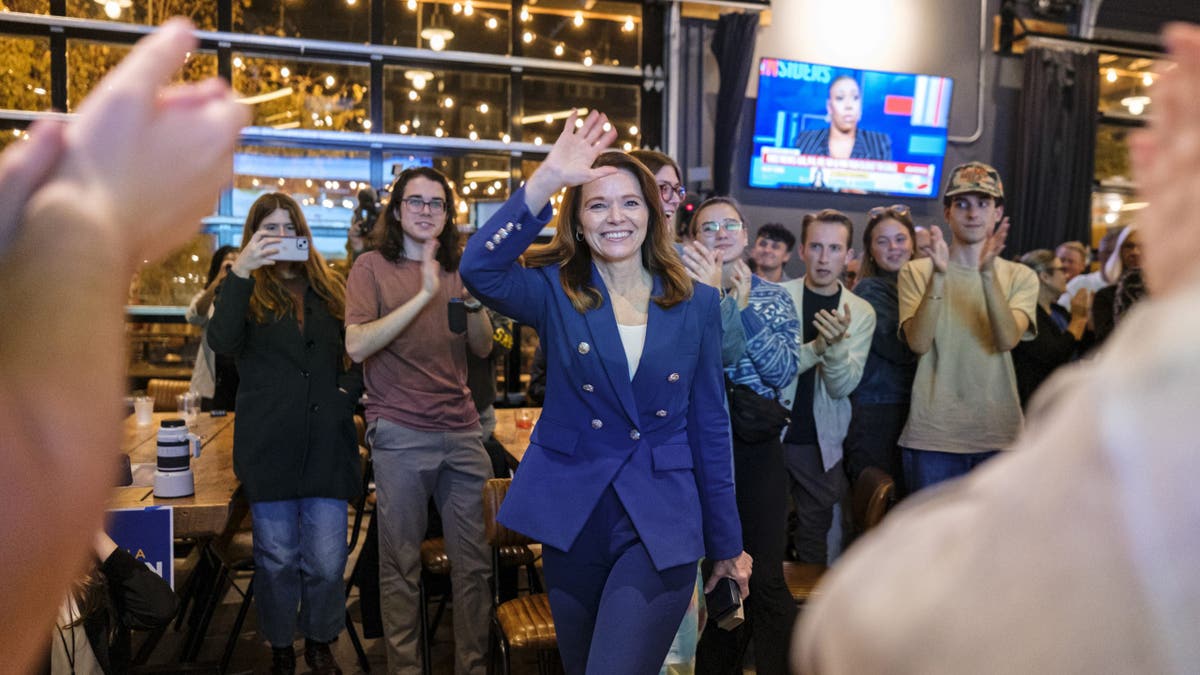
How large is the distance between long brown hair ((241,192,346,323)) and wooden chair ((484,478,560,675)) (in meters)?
1.09

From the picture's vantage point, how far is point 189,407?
4.72 m

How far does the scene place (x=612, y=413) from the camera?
2355 mm

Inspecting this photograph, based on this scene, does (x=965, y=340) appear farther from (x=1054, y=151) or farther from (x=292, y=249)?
(x=1054, y=151)

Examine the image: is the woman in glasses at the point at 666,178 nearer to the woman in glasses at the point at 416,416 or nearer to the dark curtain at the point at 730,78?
the woman in glasses at the point at 416,416

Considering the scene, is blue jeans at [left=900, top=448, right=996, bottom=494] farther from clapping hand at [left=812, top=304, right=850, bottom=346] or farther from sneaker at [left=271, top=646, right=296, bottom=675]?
sneaker at [left=271, top=646, right=296, bottom=675]

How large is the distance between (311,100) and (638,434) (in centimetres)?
589

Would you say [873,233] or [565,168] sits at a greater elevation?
[565,168]

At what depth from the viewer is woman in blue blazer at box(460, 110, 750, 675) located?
227 centimetres

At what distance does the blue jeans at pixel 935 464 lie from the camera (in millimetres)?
3893

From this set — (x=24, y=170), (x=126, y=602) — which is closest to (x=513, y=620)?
(x=126, y=602)

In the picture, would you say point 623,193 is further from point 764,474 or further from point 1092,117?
point 1092,117

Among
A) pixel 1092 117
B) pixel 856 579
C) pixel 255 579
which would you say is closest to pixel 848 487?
pixel 255 579

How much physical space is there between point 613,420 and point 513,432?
7.64ft

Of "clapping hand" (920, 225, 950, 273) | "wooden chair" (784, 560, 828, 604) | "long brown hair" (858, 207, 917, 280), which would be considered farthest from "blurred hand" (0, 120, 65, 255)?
"long brown hair" (858, 207, 917, 280)
